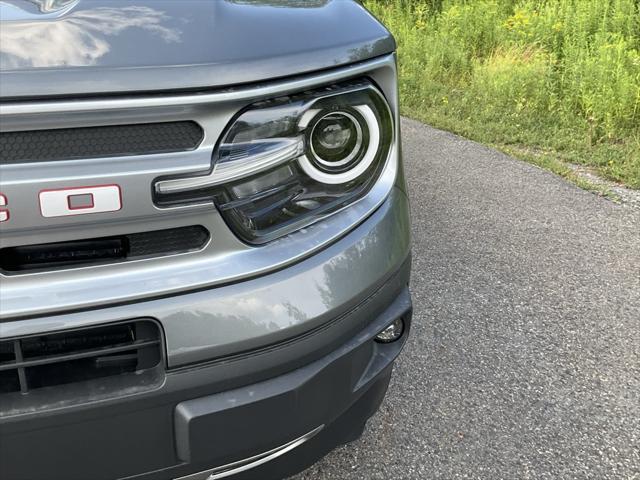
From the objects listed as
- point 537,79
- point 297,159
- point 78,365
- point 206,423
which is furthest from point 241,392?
point 537,79

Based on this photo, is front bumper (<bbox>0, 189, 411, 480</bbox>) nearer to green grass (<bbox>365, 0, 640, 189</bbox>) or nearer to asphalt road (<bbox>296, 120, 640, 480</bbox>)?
asphalt road (<bbox>296, 120, 640, 480</bbox>)

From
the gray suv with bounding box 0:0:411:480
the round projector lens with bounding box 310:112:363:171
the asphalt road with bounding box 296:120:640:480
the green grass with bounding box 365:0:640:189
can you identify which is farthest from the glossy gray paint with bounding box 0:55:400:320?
the green grass with bounding box 365:0:640:189

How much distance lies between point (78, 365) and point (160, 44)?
25.6 inches

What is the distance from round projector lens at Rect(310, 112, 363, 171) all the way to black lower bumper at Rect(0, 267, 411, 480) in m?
0.32

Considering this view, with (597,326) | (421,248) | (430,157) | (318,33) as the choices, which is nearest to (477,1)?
(430,157)

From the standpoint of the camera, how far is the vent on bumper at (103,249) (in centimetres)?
112

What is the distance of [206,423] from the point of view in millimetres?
1223

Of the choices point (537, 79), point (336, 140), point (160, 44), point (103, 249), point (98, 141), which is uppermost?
point (160, 44)

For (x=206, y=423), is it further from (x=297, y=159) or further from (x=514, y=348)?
(x=514, y=348)

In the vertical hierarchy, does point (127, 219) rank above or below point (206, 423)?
above

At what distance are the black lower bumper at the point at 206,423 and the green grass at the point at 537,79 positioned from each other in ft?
13.3

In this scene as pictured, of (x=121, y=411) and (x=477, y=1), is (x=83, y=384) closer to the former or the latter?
(x=121, y=411)

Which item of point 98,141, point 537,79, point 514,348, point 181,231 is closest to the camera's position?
point 98,141

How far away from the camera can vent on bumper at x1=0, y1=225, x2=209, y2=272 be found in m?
1.12
